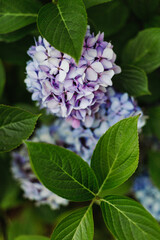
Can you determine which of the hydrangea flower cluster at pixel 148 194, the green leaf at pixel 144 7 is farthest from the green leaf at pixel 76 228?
the green leaf at pixel 144 7

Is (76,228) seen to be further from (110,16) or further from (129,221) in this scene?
(110,16)

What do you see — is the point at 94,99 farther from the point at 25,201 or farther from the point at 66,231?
the point at 25,201

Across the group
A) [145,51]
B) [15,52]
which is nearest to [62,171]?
[145,51]

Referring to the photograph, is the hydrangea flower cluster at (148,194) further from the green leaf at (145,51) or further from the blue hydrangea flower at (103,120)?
the green leaf at (145,51)

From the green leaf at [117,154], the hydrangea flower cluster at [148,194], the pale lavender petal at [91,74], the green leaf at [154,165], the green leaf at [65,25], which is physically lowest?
the hydrangea flower cluster at [148,194]

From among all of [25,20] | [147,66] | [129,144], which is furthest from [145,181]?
[25,20]

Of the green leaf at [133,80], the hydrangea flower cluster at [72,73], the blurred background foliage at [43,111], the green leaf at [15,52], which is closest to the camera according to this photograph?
the hydrangea flower cluster at [72,73]

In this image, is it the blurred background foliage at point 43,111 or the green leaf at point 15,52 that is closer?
the blurred background foliage at point 43,111
